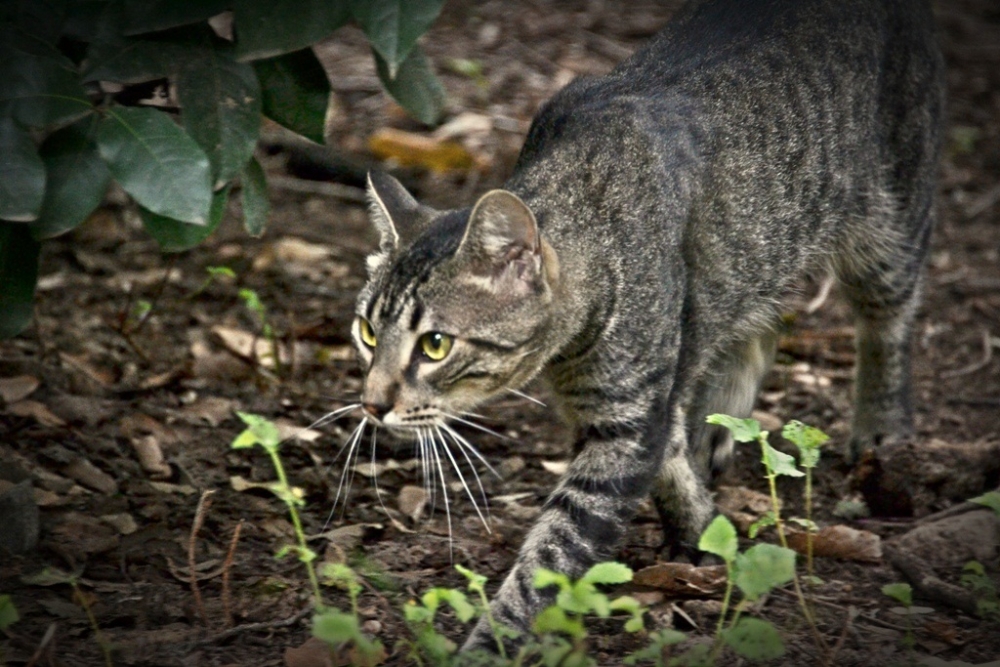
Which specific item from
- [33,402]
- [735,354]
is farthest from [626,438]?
[33,402]

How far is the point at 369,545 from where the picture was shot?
175 inches

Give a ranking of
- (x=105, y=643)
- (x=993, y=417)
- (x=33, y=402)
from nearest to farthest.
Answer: (x=105, y=643) < (x=33, y=402) < (x=993, y=417)

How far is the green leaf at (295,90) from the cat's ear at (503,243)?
1042mm

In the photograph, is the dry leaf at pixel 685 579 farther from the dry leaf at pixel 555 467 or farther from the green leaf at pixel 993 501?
the dry leaf at pixel 555 467

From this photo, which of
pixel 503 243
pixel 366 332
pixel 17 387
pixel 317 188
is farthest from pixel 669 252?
pixel 317 188

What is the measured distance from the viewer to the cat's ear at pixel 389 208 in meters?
4.16

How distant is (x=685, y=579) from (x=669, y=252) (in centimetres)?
110

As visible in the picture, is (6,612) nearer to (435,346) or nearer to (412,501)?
(435,346)

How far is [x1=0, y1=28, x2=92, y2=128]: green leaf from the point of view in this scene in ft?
12.8

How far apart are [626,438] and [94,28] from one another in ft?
7.39

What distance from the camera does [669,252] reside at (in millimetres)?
4250

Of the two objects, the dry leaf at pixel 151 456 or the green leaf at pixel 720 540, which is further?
the dry leaf at pixel 151 456

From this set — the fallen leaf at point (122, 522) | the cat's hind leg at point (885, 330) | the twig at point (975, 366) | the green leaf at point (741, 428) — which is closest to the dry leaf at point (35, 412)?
the fallen leaf at point (122, 522)

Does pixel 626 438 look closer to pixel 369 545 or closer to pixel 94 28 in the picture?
pixel 369 545
